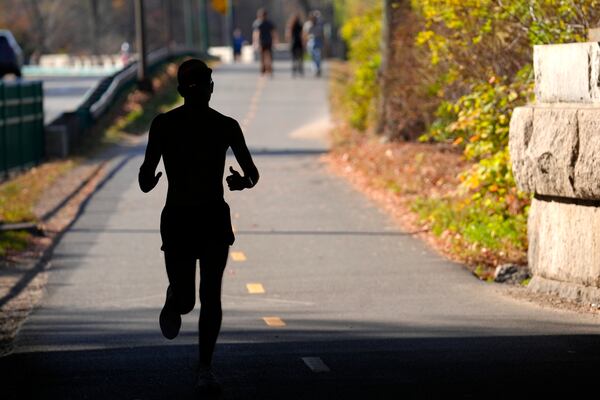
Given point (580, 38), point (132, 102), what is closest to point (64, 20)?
point (132, 102)

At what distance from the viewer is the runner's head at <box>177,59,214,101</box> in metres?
7.20

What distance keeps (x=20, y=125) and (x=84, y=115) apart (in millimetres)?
3950

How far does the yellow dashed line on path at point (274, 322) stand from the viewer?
400 inches

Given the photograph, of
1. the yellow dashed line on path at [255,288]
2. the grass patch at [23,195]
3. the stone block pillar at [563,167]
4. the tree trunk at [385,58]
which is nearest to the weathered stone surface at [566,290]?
the stone block pillar at [563,167]

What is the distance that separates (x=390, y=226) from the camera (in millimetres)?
16109

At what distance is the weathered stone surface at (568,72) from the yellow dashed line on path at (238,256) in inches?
157

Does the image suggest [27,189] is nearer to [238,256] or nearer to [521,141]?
[238,256]

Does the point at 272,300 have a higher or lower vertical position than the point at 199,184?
lower

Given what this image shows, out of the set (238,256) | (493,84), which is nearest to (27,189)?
(238,256)

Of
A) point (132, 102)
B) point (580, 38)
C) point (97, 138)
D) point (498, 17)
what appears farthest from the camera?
point (132, 102)

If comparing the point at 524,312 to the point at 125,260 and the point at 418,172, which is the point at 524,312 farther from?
the point at 418,172

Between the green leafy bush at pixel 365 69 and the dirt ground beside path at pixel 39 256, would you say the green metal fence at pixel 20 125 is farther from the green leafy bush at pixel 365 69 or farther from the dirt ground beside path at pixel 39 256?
the green leafy bush at pixel 365 69

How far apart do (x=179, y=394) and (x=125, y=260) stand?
703 cm

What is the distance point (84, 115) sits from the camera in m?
29.2
